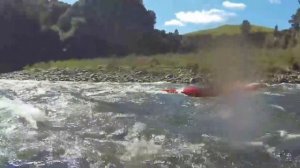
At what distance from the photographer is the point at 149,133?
1144 cm

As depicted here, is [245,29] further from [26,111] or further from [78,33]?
[78,33]

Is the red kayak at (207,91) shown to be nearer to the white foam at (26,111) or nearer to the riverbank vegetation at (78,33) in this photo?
the white foam at (26,111)

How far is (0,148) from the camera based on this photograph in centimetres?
959

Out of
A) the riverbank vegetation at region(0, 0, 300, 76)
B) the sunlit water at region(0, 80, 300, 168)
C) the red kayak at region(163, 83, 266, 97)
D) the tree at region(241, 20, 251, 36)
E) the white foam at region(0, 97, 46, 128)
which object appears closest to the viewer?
the sunlit water at region(0, 80, 300, 168)

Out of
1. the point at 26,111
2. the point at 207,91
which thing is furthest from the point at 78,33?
the point at 26,111

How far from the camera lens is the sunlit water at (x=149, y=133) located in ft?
29.1

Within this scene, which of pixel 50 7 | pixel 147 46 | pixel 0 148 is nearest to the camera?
pixel 0 148

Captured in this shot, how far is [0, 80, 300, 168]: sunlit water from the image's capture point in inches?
349

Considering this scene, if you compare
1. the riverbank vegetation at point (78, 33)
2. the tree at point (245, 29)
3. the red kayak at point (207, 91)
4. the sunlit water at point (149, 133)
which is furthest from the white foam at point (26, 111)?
the riverbank vegetation at point (78, 33)

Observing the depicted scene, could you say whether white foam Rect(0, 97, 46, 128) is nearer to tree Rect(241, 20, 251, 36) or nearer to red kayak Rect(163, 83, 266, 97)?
red kayak Rect(163, 83, 266, 97)

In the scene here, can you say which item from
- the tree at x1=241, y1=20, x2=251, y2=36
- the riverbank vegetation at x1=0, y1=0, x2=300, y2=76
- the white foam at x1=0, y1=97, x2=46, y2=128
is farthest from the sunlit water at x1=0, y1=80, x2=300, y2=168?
the riverbank vegetation at x1=0, y1=0, x2=300, y2=76

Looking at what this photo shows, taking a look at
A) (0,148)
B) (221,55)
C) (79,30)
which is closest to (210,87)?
(221,55)

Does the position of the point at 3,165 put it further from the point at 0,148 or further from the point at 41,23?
the point at 41,23

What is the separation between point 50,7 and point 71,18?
841cm
